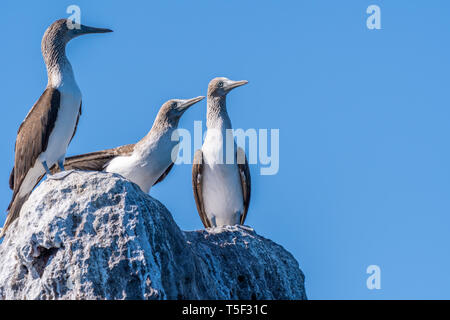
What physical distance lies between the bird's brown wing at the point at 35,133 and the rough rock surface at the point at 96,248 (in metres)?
1.89

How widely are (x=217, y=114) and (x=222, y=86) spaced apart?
2.71 ft

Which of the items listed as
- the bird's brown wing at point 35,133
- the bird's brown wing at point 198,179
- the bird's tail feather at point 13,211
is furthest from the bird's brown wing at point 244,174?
the bird's tail feather at point 13,211

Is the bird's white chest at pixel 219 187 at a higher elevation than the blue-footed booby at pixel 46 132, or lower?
lower

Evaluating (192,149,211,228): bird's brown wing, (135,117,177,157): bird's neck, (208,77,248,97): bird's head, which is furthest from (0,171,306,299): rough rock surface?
(208,77,248,97): bird's head

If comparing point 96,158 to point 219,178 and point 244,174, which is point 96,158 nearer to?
point 219,178

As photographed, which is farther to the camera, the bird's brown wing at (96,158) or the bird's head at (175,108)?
the bird's head at (175,108)

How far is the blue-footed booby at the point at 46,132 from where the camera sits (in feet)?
43.3

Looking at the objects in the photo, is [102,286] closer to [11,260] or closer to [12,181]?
[11,260]

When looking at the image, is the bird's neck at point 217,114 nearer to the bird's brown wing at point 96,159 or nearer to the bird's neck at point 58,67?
the bird's brown wing at point 96,159

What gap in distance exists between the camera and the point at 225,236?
13516 mm

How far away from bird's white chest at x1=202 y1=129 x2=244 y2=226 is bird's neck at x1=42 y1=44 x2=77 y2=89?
11.0 feet

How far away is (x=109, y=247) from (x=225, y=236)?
3.51 m
